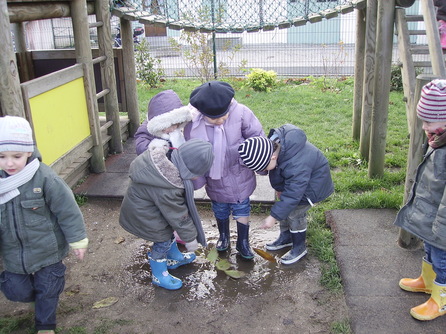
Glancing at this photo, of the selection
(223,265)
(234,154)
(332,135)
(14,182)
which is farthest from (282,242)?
(332,135)

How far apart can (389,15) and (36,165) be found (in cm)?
356

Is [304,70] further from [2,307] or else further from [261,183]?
[2,307]

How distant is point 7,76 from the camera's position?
12.4 feet

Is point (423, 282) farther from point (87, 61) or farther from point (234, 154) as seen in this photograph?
point (87, 61)

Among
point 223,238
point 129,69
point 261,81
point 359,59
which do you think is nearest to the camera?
point 223,238

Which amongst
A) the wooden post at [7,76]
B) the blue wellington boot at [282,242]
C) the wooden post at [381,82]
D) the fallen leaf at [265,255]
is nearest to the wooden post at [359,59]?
the wooden post at [381,82]

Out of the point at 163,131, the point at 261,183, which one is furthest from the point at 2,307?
the point at 261,183

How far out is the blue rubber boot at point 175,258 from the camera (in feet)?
12.6

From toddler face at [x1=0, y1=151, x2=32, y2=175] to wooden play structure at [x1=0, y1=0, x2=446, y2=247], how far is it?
51.0 inches

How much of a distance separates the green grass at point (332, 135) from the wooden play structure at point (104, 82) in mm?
267

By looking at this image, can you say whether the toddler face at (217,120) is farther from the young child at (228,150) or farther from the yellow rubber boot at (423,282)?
the yellow rubber boot at (423,282)

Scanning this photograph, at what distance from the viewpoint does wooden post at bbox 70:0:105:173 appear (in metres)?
5.26

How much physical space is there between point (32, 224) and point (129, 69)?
431cm

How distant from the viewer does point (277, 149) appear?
136 inches
